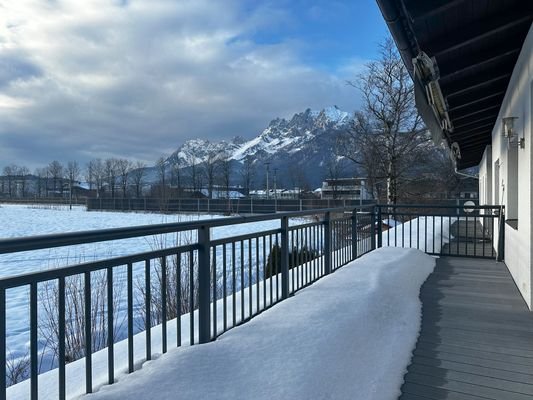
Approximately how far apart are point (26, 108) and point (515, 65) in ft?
54.7

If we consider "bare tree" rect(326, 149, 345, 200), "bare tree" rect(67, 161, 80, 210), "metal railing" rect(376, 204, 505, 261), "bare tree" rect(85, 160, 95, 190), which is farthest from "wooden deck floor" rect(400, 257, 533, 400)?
"bare tree" rect(67, 161, 80, 210)

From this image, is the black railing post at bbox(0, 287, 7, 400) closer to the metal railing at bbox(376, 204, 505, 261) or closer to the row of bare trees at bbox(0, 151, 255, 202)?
the metal railing at bbox(376, 204, 505, 261)

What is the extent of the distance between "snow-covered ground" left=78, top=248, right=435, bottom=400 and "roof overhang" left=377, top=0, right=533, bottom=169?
2004 millimetres

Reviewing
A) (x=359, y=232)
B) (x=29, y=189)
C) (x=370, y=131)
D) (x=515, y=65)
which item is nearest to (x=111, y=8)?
(x=359, y=232)

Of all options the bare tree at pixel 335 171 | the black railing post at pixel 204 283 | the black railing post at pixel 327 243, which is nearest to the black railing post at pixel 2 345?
the black railing post at pixel 204 283

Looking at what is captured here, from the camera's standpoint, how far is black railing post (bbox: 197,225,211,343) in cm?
225

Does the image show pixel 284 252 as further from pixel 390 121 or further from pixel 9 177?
pixel 9 177

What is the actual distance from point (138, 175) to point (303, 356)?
5896 cm

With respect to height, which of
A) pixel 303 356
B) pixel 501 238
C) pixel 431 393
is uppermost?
pixel 501 238

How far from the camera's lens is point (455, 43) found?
3.42 metres

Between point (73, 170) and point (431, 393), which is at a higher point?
point (73, 170)

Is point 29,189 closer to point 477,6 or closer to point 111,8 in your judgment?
point 111,8

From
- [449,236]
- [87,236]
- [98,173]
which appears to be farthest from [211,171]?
[87,236]

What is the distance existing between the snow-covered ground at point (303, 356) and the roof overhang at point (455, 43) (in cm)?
200
